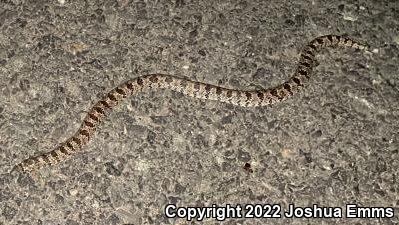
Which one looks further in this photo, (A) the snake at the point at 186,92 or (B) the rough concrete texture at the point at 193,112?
(A) the snake at the point at 186,92

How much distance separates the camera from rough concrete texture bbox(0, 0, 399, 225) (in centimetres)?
690

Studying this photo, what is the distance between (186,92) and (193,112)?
1.29 ft

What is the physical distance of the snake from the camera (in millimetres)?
7352

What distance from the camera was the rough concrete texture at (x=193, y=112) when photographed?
690 centimetres

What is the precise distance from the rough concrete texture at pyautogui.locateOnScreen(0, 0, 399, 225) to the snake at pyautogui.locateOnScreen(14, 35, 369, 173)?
130 millimetres

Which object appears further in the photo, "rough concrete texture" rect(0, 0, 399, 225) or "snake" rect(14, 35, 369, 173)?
"snake" rect(14, 35, 369, 173)

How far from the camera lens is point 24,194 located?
6707 mm

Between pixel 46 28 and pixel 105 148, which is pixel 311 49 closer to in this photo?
pixel 105 148

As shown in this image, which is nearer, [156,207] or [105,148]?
[156,207]

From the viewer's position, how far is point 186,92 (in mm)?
8039

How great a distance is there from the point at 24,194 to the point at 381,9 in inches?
290

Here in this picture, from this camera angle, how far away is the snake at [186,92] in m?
7.35

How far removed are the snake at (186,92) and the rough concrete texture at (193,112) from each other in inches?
5.1

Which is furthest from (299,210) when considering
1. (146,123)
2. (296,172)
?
(146,123)
